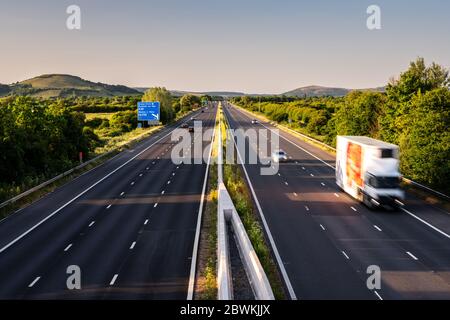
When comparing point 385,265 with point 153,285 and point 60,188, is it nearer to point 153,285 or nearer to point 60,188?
point 153,285

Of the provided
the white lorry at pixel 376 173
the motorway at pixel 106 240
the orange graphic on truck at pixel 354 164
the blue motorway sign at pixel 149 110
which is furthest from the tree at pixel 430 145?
the blue motorway sign at pixel 149 110

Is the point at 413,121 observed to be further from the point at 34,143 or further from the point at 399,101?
the point at 34,143

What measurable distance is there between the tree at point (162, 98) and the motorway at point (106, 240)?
6998 centimetres

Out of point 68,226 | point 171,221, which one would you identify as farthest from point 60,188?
point 171,221

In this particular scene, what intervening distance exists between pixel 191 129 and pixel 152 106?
14.4 m

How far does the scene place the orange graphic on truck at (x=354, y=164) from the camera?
3027 centimetres

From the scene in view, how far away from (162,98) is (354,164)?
84.3 meters

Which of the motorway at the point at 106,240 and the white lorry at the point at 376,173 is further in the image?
the white lorry at the point at 376,173

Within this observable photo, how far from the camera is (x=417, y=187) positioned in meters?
34.9

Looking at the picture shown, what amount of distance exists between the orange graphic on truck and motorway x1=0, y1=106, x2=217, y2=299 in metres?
10.7

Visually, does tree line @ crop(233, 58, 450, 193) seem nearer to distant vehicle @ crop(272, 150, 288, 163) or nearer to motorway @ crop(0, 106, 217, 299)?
distant vehicle @ crop(272, 150, 288, 163)

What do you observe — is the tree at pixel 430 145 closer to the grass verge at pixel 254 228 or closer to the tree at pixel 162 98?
the grass verge at pixel 254 228

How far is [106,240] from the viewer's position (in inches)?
941

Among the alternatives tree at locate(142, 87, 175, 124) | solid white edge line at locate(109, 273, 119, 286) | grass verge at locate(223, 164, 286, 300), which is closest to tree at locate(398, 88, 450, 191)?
grass verge at locate(223, 164, 286, 300)
